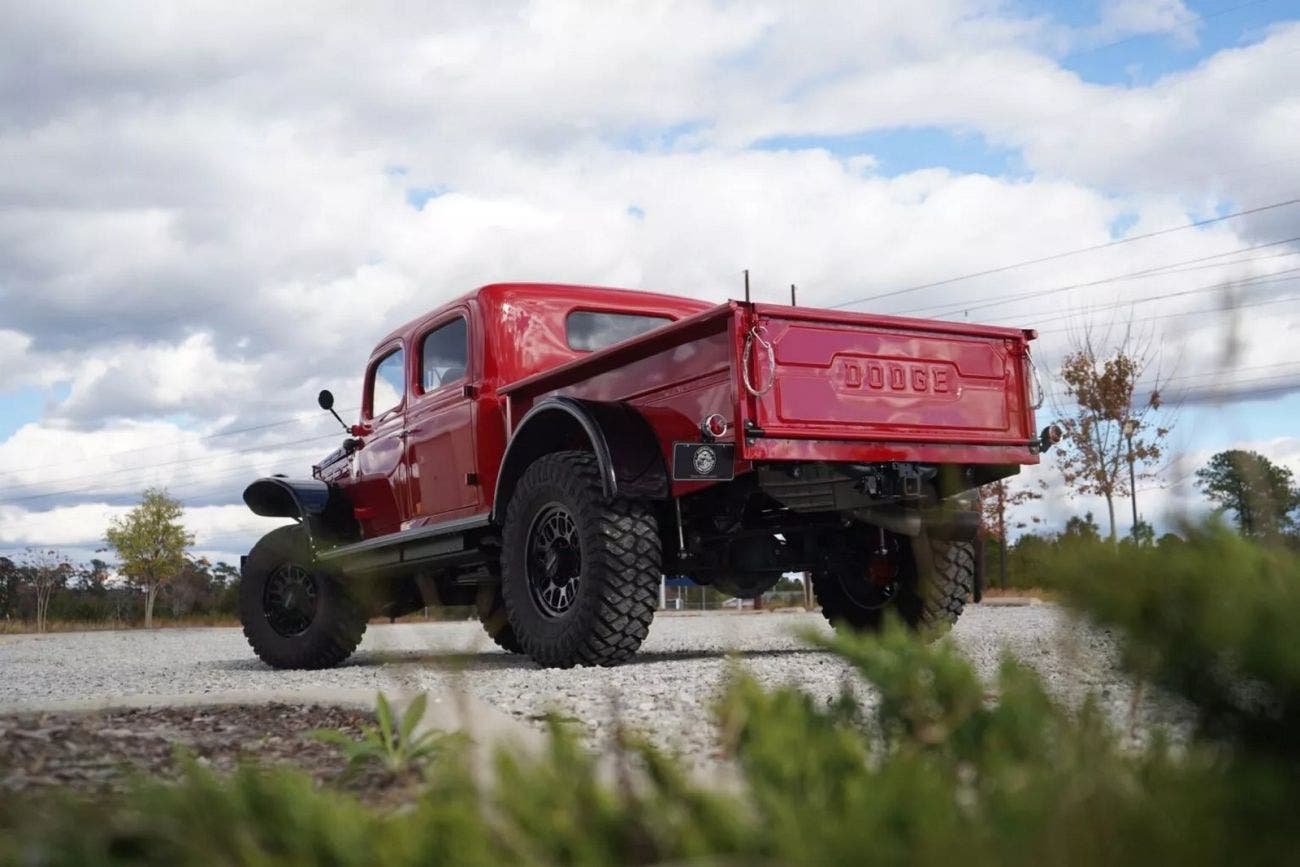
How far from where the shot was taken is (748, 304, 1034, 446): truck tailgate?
584 cm

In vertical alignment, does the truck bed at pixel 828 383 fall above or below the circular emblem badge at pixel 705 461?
above

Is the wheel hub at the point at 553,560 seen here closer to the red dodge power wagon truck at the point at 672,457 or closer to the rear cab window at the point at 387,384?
the red dodge power wagon truck at the point at 672,457

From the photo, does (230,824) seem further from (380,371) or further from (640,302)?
(380,371)

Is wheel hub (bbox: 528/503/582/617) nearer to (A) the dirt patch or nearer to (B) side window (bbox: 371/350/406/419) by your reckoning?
(A) the dirt patch

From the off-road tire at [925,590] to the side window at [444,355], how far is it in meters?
2.73

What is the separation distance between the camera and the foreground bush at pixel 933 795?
4.39ft

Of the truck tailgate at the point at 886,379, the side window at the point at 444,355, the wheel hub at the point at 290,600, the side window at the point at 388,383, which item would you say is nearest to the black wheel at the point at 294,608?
the wheel hub at the point at 290,600

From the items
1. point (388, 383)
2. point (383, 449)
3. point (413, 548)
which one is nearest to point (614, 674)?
point (413, 548)

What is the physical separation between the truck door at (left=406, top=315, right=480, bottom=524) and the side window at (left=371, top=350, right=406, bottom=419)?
251 millimetres

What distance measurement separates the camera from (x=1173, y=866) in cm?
127

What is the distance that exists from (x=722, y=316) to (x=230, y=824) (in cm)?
432

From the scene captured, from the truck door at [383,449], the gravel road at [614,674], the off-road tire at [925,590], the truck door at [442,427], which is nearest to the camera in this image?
the gravel road at [614,674]

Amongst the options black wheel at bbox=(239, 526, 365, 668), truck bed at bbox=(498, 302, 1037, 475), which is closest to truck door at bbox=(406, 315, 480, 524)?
black wheel at bbox=(239, 526, 365, 668)

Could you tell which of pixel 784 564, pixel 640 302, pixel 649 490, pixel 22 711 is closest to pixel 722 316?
pixel 649 490
